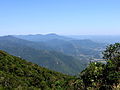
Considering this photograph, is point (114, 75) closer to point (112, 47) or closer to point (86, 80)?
point (86, 80)

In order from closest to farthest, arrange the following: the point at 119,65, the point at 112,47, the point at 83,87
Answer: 1. the point at 83,87
2. the point at 119,65
3. the point at 112,47

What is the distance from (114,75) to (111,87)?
853 millimetres

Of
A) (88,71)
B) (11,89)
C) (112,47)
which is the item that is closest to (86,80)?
(88,71)

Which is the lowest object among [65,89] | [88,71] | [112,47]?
[65,89]

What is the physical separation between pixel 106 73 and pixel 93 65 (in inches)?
37.8

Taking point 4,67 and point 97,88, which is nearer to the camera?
point 97,88

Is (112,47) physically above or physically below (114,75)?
above

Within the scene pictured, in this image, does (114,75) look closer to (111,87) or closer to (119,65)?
(111,87)

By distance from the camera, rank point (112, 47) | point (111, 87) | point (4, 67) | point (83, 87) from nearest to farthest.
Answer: point (111, 87)
point (83, 87)
point (112, 47)
point (4, 67)

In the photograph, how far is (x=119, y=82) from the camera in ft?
34.7

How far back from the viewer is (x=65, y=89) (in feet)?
35.1

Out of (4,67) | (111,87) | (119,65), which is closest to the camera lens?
(111,87)

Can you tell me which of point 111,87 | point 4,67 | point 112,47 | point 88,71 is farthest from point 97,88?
point 4,67

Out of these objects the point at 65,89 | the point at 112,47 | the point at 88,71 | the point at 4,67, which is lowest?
the point at 4,67
